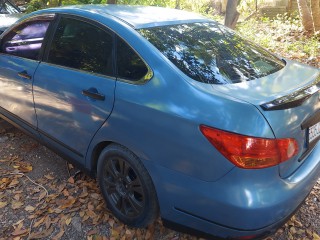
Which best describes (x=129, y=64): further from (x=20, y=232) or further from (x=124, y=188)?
(x=20, y=232)

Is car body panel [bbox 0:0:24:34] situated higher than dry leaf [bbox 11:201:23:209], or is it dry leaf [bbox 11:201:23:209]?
car body panel [bbox 0:0:24:34]

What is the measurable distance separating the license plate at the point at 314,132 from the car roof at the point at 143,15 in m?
1.35

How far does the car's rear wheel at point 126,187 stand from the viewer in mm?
2371

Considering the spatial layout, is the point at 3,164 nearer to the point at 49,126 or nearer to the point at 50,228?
the point at 49,126

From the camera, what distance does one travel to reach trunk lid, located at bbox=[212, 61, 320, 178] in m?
1.92

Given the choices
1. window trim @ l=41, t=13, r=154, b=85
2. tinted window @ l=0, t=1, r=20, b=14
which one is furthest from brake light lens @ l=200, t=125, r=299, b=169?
tinted window @ l=0, t=1, r=20, b=14

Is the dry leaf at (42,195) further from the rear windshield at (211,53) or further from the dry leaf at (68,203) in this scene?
the rear windshield at (211,53)

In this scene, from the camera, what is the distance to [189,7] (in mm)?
13734

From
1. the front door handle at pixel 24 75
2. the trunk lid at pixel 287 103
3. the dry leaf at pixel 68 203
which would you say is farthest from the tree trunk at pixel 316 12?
the dry leaf at pixel 68 203

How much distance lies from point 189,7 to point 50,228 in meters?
12.5

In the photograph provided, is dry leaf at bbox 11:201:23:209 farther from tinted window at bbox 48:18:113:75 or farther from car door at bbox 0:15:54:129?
tinted window at bbox 48:18:113:75

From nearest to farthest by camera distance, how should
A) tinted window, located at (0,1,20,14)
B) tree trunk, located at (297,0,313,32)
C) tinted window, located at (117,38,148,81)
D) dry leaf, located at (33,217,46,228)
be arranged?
tinted window, located at (117,38,148,81)
dry leaf, located at (33,217,46,228)
tinted window, located at (0,1,20,14)
tree trunk, located at (297,0,313,32)

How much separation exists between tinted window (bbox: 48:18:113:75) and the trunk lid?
0.99 metres

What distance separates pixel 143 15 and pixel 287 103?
1.52 m
